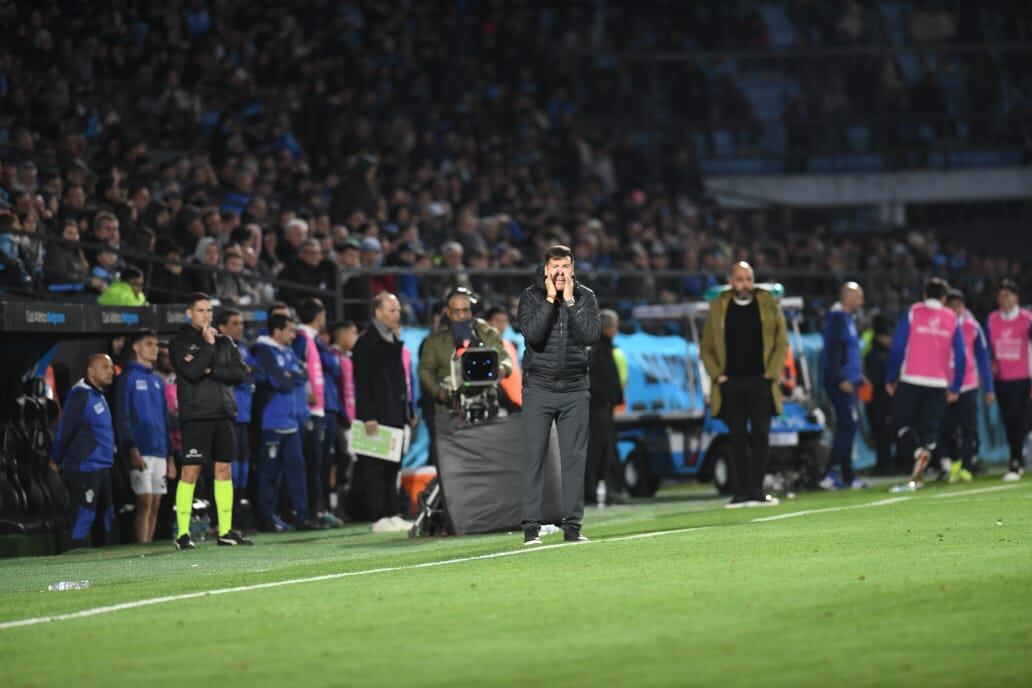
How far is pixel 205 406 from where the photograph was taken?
16.0 meters

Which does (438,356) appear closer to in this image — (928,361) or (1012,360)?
(928,361)

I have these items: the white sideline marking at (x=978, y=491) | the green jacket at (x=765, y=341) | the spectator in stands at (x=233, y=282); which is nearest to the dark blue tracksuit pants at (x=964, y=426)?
the white sideline marking at (x=978, y=491)

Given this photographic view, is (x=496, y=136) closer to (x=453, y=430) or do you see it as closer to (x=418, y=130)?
(x=418, y=130)

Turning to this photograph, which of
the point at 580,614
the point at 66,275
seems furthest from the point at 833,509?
the point at 580,614

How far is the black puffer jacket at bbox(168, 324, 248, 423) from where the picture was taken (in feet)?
52.0

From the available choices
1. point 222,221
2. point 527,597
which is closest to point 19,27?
point 222,221

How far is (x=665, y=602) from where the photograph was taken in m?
9.22

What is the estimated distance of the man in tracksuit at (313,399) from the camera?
19.0 metres

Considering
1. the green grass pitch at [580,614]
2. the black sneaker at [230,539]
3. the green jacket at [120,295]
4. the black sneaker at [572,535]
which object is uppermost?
the green jacket at [120,295]

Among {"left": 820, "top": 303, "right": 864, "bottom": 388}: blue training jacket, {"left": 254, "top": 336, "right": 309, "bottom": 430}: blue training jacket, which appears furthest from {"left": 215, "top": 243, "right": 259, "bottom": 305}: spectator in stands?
{"left": 820, "top": 303, "right": 864, "bottom": 388}: blue training jacket

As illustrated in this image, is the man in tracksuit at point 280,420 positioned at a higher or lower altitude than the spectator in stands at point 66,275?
lower

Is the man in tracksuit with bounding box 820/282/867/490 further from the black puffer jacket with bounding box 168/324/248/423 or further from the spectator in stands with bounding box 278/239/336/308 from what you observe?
the black puffer jacket with bounding box 168/324/248/423

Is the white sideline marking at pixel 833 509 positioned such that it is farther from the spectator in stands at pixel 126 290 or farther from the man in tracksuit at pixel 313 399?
the spectator in stands at pixel 126 290

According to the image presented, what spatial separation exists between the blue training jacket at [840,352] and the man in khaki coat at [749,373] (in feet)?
13.6
